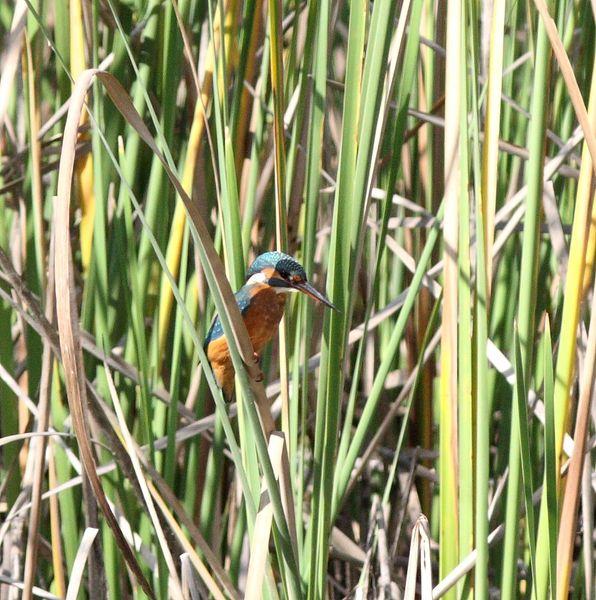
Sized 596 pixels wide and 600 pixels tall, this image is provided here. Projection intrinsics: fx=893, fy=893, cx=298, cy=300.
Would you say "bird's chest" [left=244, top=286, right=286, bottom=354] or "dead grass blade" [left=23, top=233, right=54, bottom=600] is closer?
"dead grass blade" [left=23, top=233, right=54, bottom=600]

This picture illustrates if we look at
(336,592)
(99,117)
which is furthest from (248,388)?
(336,592)

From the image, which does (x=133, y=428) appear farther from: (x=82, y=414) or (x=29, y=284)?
(x=82, y=414)

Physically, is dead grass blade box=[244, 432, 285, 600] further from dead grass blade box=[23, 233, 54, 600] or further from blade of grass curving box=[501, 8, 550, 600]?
dead grass blade box=[23, 233, 54, 600]

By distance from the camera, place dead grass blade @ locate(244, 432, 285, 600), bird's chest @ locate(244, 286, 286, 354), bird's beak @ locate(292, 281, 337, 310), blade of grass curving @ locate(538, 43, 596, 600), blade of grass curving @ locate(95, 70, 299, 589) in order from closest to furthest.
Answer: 1. blade of grass curving @ locate(95, 70, 299, 589)
2. dead grass blade @ locate(244, 432, 285, 600)
3. blade of grass curving @ locate(538, 43, 596, 600)
4. bird's beak @ locate(292, 281, 337, 310)
5. bird's chest @ locate(244, 286, 286, 354)

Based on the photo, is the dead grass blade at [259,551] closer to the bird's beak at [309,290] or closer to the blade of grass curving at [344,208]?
the blade of grass curving at [344,208]

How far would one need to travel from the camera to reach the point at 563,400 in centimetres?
117

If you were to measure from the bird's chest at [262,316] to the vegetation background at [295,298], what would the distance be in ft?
0.30

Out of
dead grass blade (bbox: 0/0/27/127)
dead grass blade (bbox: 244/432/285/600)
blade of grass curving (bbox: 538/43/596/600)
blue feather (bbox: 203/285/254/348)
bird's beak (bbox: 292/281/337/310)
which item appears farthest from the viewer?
blue feather (bbox: 203/285/254/348)

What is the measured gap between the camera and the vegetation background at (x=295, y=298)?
1100 mm

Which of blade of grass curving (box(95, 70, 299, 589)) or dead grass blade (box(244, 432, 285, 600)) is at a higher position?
blade of grass curving (box(95, 70, 299, 589))

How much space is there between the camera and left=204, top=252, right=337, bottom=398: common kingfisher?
159 cm

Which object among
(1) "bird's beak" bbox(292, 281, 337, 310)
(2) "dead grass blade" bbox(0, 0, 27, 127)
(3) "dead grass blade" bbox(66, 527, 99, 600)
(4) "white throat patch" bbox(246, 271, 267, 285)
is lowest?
(3) "dead grass blade" bbox(66, 527, 99, 600)

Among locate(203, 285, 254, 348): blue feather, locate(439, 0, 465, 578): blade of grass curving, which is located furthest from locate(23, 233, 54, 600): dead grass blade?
locate(439, 0, 465, 578): blade of grass curving

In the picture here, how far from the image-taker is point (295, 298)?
1680 mm
